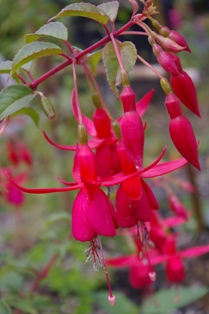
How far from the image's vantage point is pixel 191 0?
5.60 meters

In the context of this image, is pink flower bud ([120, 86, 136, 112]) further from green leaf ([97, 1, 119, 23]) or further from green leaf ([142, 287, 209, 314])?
green leaf ([142, 287, 209, 314])

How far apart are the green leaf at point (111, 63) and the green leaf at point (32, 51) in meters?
0.05

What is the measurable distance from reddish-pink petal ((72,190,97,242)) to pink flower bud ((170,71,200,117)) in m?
0.15

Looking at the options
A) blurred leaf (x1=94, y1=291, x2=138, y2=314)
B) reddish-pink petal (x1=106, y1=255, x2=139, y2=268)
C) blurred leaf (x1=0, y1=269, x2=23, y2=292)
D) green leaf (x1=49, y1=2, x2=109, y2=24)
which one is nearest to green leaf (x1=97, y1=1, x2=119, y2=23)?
green leaf (x1=49, y1=2, x2=109, y2=24)

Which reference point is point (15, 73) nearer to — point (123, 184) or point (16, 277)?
point (123, 184)

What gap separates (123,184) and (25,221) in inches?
73.5

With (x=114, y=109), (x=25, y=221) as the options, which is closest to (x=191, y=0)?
(x=114, y=109)

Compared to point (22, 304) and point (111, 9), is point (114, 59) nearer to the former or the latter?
point (111, 9)

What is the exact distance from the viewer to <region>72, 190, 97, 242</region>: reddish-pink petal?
56cm

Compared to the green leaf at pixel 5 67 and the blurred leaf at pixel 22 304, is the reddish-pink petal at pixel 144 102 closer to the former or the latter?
the green leaf at pixel 5 67

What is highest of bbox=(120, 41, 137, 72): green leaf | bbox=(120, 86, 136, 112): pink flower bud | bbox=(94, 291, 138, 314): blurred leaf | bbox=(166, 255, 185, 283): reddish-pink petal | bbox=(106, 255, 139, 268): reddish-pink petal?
bbox=(120, 41, 137, 72): green leaf

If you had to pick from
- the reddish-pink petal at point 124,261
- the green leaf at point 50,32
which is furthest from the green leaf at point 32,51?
the reddish-pink petal at point 124,261

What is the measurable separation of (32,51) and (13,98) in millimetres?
57

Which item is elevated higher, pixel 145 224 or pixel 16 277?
pixel 145 224
